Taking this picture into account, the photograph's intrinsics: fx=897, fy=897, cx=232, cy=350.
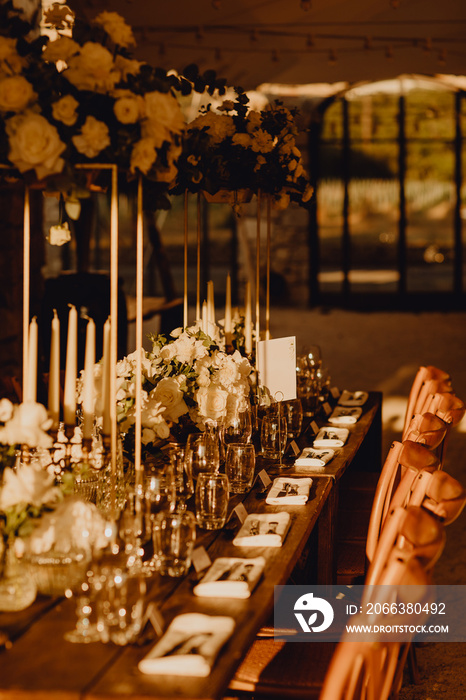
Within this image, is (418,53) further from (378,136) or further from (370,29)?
(378,136)

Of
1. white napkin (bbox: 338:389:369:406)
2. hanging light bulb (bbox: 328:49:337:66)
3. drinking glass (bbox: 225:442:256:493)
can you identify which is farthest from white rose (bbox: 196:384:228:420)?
hanging light bulb (bbox: 328:49:337:66)

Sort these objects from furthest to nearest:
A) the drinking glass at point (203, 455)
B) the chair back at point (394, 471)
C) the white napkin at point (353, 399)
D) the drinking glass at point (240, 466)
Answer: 1. the white napkin at point (353, 399)
2. the drinking glass at point (240, 466)
3. the drinking glass at point (203, 455)
4. the chair back at point (394, 471)

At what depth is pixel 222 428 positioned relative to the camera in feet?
9.12

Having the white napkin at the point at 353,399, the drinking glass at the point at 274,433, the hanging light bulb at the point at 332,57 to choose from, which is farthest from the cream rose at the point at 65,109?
the hanging light bulb at the point at 332,57

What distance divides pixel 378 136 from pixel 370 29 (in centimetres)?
817

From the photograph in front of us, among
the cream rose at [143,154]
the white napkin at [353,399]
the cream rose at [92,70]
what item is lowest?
the white napkin at [353,399]

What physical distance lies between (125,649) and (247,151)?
199 centimetres

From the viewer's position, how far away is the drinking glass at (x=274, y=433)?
298 centimetres

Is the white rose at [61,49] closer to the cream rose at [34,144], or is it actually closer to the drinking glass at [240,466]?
the cream rose at [34,144]

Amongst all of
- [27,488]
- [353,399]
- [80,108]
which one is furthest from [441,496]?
[353,399]

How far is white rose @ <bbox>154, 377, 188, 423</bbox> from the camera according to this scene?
272cm

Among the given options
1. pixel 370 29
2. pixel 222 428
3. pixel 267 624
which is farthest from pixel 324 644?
pixel 370 29

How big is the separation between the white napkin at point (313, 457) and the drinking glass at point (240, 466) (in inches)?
15.0

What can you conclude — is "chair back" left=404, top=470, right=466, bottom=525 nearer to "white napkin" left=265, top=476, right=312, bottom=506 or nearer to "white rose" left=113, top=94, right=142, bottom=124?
"white napkin" left=265, top=476, right=312, bottom=506
